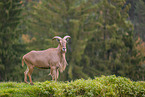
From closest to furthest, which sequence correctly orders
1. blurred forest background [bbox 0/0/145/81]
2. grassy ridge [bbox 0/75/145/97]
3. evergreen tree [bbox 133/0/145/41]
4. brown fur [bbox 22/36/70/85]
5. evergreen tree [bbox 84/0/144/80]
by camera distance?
grassy ridge [bbox 0/75/145/97]
brown fur [bbox 22/36/70/85]
evergreen tree [bbox 133/0/145/41]
blurred forest background [bbox 0/0/145/81]
evergreen tree [bbox 84/0/144/80]

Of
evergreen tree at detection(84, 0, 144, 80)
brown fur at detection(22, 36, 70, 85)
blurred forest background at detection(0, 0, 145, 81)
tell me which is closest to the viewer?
brown fur at detection(22, 36, 70, 85)

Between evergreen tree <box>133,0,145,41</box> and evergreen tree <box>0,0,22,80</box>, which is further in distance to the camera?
evergreen tree <box>133,0,145,41</box>

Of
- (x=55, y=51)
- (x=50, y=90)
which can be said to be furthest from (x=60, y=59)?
(x=50, y=90)

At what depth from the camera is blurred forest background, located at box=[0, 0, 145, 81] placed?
23.1 meters

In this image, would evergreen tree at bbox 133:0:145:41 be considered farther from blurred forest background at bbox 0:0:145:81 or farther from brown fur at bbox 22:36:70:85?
brown fur at bbox 22:36:70:85

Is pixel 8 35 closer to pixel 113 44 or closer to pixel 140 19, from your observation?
pixel 113 44

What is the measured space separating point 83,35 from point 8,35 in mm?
8557

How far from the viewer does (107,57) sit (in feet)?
83.5

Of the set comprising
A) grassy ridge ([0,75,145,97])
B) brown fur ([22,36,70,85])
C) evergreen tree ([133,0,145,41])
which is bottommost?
grassy ridge ([0,75,145,97])

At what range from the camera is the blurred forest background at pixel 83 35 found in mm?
23141

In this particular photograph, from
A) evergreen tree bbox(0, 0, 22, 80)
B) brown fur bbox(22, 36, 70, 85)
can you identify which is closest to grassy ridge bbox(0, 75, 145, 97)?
brown fur bbox(22, 36, 70, 85)

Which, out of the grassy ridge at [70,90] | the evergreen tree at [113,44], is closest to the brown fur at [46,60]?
the grassy ridge at [70,90]

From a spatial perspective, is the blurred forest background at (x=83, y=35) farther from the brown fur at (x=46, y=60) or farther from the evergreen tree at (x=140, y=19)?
the brown fur at (x=46, y=60)

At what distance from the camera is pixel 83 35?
25.3 metres
